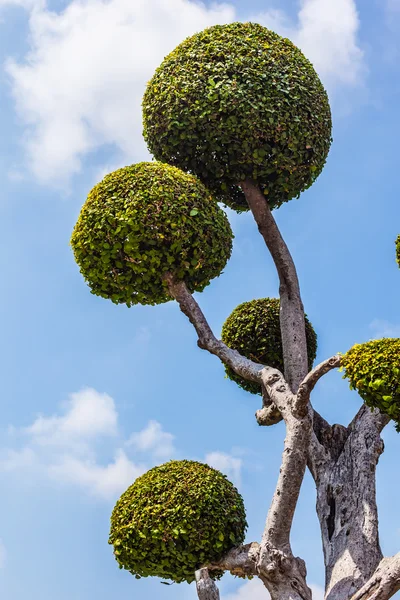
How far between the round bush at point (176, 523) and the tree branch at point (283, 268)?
229cm

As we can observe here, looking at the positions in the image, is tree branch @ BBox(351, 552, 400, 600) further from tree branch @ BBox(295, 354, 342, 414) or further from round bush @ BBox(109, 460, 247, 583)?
tree branch @ BBox(295, 354, 342, 414)

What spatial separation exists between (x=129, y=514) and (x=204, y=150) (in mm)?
4940

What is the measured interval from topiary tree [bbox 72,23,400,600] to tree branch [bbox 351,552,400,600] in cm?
1

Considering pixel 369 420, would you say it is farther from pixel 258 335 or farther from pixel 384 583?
pixel 384 583

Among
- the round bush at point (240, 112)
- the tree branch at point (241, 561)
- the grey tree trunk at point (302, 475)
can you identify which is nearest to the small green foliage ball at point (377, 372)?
the grey tree trunk at point (302, 475)

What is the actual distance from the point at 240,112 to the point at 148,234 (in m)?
2.11

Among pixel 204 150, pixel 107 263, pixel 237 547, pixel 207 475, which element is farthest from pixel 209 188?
pixel 237 547

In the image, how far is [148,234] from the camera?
948 cm

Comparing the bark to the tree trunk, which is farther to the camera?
the tree trunk

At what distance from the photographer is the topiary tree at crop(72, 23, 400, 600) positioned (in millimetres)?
8789

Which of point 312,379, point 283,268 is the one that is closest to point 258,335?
point 283,268

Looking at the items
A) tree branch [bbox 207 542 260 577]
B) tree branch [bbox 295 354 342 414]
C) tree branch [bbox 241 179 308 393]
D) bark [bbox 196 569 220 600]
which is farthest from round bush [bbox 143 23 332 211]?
bark [bbox 196 569 220 600]

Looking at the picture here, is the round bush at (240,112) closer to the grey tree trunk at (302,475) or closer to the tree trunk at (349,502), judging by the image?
the grey tree trunk at (302,475)

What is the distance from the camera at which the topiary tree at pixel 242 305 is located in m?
8.79
